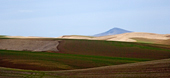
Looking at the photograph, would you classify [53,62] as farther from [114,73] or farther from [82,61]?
[114,73]

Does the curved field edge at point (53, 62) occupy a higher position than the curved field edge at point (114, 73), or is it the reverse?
the curved field edge at point (53, 62)

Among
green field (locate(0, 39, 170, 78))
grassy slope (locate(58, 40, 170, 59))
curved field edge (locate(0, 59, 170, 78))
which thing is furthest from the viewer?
grassy slope (locate(58, 40, 170, 59))

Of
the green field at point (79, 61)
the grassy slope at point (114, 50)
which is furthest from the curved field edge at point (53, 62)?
the grassy slope at point (114, 50)

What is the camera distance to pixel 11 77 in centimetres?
2336

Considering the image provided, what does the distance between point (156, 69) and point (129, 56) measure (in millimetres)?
14392

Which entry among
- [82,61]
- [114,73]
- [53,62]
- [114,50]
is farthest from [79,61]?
[114,50]

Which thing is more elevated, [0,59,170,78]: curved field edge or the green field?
the green field

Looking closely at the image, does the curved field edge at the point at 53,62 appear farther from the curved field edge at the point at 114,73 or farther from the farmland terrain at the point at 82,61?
the curved field edge at the point at 114,73

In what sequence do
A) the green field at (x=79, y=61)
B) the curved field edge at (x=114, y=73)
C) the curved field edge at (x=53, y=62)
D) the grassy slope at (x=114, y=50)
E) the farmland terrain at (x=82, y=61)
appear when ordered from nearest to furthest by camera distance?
the curved field edge at (x=114, y=73)
the farmland terrain at (x=82, y=61)
the green field at (x=79, y=61)
the curved field edge at (x=53, y=62)
the grassy slope at (x=114, y=50)

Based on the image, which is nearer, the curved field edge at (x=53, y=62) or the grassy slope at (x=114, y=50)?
the curved field edge at (x=53, y=62)

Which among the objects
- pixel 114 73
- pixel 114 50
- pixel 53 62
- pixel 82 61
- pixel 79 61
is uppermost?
pixel 114 50

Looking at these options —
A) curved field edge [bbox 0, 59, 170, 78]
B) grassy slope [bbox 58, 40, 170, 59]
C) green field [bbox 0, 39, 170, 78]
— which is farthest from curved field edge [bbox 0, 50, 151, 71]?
grassy slope [bbox 58, 40, 170, 59]

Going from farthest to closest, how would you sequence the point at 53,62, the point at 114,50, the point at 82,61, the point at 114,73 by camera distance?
the point at 114,50
the point at 82,61
the point at 53,62
the point at 114,73

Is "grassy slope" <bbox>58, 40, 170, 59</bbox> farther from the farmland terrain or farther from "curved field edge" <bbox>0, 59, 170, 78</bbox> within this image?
"curved field edge" <bbox>0, 59, 170, 78</bbox>
